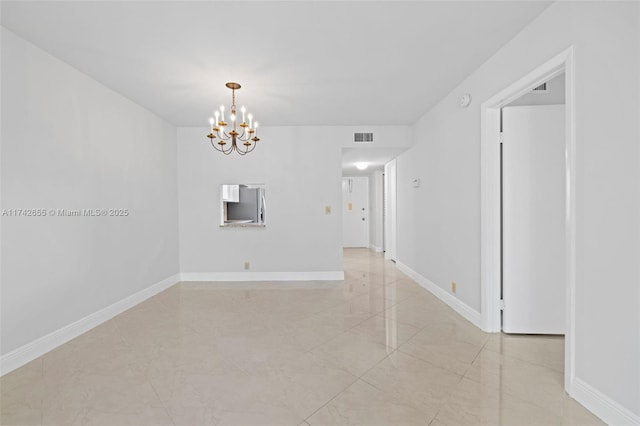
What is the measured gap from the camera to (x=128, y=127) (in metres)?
3.68

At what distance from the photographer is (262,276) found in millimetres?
5016

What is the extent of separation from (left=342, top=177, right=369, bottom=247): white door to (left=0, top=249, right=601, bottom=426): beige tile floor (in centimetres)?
564

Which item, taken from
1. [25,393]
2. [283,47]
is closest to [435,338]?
[283,47]

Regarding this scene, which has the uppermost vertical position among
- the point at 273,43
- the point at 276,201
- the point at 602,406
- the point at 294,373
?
the point at 273,43

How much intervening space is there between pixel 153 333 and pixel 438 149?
4003mm

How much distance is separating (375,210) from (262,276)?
4571mm

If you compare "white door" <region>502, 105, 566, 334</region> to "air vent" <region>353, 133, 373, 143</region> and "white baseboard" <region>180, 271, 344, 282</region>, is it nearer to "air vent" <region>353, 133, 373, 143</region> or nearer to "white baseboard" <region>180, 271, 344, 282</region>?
"air vent" <region>353, 133, 373, 143</region>

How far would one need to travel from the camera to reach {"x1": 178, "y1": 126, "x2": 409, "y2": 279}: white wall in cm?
498

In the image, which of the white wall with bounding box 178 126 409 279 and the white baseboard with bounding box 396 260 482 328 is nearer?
the white baseboard with bounding box 396 260 482 328

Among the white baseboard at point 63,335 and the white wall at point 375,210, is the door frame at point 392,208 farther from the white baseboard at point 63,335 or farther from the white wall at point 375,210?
the white baseboard at point 63,335

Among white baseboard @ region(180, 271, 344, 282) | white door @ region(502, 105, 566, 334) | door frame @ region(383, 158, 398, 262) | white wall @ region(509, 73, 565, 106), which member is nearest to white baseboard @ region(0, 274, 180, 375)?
white baseboard @ region(180, 271, 344, 282)

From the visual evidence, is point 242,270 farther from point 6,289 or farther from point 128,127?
point 6,289

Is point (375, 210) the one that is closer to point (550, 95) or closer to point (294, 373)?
point (550, 95)

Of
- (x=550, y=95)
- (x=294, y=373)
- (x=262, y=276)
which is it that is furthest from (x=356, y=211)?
(x=294, y=373)
